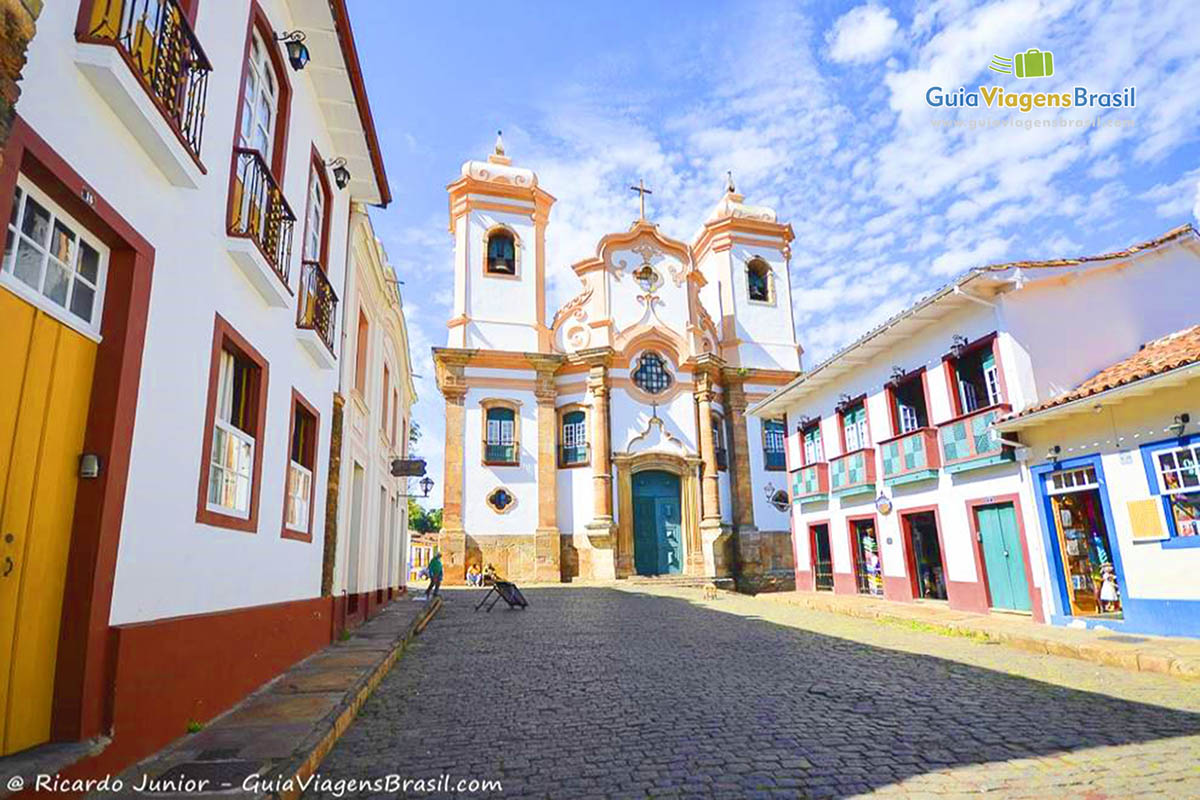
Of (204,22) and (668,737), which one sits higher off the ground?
(204,22)

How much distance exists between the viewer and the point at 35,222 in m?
3.23

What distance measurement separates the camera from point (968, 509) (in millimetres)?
12578

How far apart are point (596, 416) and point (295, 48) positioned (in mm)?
18239

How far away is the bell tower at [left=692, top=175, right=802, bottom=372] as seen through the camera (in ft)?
91.6

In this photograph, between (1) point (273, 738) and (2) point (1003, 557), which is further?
(2) point (1003, 557)

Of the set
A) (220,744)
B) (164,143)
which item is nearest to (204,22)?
(164,143)

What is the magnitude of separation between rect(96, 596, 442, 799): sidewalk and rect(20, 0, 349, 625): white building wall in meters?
0.76

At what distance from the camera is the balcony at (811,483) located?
1774 cm

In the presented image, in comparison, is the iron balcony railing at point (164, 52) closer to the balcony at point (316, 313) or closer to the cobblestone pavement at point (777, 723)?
the balcony at point (316, 313)

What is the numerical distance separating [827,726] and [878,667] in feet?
9.72

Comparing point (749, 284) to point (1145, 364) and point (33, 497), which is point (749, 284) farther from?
point (33, 497)

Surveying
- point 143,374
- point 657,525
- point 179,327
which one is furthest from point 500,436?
point 143,374

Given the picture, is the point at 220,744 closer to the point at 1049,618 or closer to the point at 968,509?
the point at 1049,618

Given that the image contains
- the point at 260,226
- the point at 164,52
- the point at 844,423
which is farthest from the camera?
the point at 844,423
